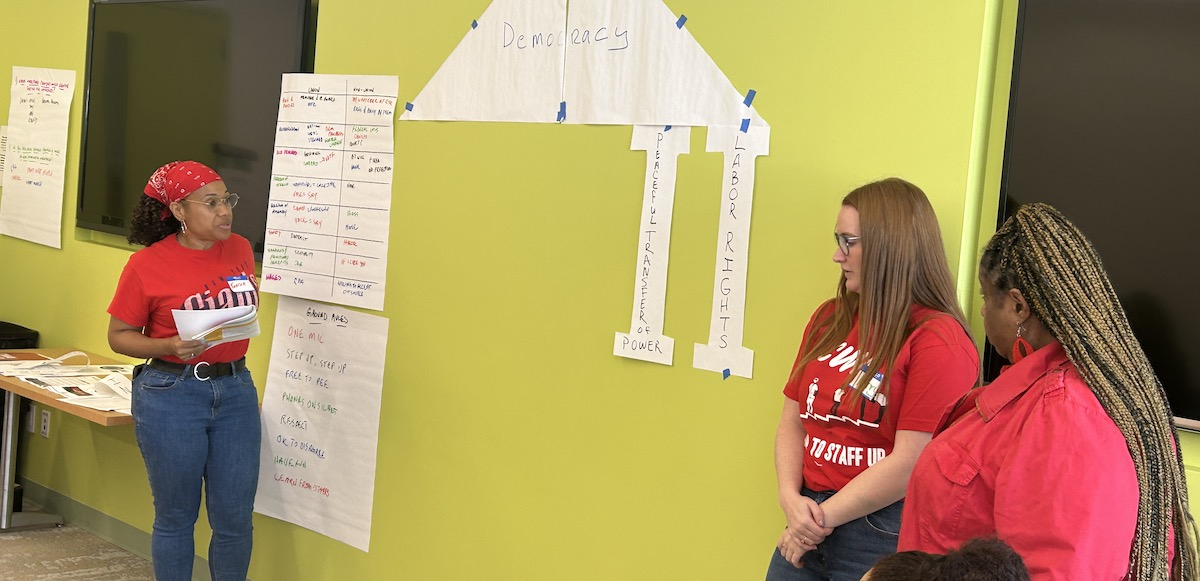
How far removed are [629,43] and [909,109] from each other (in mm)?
754

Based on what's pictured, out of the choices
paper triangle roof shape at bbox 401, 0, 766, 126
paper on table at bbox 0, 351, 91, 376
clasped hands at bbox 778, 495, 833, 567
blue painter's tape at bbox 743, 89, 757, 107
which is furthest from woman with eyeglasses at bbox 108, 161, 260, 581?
clasped hands at bbox 778, 495, 833, 567

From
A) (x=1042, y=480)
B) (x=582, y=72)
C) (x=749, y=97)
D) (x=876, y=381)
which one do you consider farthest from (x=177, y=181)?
(x=1042, y=480)

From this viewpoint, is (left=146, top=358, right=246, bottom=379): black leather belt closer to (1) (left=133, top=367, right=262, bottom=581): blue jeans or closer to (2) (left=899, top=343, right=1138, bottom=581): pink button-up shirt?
(1) (left=133, top=367, right=262, bottom=581): blue jeans

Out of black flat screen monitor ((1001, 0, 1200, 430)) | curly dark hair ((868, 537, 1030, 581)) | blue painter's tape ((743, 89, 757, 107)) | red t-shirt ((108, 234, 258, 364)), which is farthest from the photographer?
red t-shirt ((108, 234, 258, 364))

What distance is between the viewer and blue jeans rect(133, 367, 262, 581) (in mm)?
2990

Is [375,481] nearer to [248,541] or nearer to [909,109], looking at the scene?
[248,541]

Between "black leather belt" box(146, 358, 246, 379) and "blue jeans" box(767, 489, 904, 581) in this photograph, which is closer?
"blue jeans" box(767, 489, 904, 581)

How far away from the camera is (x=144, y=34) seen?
393cm

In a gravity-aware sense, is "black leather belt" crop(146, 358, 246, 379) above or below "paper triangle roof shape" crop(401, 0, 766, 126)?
below

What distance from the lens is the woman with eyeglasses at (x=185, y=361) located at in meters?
2.97

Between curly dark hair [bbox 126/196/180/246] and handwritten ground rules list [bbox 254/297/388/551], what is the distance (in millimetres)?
487

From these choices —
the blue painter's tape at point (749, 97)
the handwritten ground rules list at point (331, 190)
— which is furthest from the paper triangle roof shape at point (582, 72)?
the handwritten ground rules list at point (331, 190)

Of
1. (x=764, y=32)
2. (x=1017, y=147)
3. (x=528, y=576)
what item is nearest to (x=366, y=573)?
(x=528, y=576)

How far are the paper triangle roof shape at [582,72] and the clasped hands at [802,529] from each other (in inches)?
33.4
